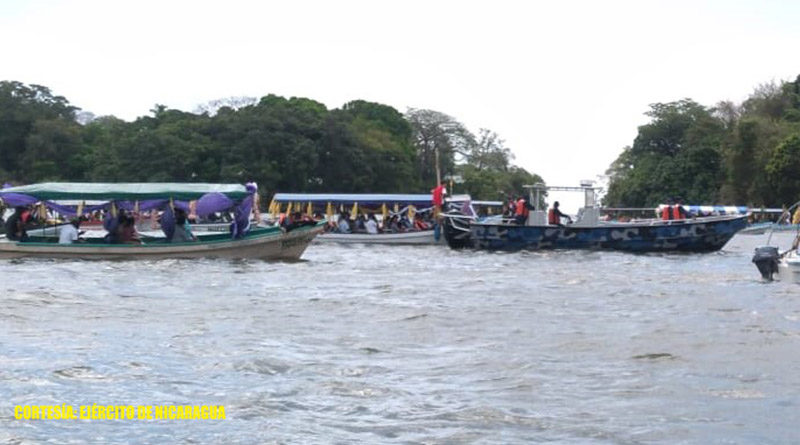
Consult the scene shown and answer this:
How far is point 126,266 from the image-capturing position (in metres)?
21.8

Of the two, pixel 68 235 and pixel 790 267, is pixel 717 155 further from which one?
pixel 790 267

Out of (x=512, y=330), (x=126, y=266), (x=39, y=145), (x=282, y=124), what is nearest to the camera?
(x=512, y=330)

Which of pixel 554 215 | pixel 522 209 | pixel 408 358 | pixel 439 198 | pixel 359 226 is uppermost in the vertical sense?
pixel 439 198

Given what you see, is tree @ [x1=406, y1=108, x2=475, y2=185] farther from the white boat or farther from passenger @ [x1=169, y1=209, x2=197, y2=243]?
the white boat

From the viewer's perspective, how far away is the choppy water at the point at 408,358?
7.61m

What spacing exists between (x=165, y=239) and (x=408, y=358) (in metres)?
14.4

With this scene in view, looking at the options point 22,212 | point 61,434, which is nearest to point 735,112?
point 22,212

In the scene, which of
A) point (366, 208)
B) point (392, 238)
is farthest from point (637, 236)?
point (366, 208)

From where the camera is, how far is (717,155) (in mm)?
79812

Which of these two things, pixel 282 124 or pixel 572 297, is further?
pixel 282 124

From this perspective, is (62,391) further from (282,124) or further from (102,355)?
(282,124)

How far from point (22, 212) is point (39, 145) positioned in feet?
177

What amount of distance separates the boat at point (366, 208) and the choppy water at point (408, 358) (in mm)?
16845

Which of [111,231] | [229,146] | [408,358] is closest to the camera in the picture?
[408,358]
